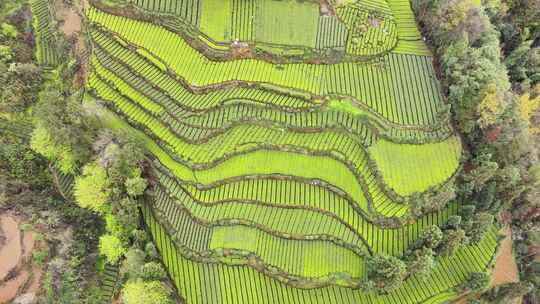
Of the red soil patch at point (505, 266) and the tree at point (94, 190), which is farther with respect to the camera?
the tree at point (94, 190)

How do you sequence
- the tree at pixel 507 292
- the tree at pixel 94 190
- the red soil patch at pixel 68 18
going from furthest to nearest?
1. the red soil patch at pixel 68 18
2. the tree at pixel 94 190
3. the tree at pixel 507 292

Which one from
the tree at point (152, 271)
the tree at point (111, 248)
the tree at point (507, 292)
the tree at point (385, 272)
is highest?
the tree at point (111, 248)

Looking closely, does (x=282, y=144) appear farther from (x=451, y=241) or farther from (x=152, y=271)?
(x=451, y=241)

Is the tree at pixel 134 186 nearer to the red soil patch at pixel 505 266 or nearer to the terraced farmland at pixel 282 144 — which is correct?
the terraced farmland at pixel 282 144

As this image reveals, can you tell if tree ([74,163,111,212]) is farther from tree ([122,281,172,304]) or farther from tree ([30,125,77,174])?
tree ([122,281,172,304])

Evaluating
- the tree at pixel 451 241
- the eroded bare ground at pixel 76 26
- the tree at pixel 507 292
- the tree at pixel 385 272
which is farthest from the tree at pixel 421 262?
the eroded bare ground at pixel 76 26

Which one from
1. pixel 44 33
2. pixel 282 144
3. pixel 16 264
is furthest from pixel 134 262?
pixel 44 33
